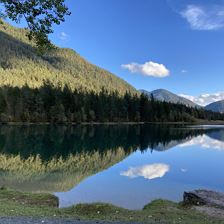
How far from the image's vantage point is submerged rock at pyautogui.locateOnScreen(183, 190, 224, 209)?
67.7 feet

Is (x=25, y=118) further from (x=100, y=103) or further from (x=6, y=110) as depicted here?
(x=100, y=103)

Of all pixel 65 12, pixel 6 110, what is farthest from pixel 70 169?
pixel 6 110

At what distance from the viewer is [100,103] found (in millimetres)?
180875

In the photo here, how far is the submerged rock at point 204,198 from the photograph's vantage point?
67.7 ft

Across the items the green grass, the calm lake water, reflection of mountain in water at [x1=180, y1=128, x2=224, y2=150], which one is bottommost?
the calm lake water

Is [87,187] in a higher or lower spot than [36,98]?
lower

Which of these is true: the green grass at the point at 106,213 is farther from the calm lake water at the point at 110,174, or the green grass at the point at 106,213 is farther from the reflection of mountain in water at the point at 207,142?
the reflection of mountain in water at the point at 207,142

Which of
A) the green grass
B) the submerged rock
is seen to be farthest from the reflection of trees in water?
the green grass

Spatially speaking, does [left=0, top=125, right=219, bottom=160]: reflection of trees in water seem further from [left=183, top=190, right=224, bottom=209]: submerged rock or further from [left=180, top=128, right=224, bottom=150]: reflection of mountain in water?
[left=183, top=190, right=224, bottom=209]: submerged rock

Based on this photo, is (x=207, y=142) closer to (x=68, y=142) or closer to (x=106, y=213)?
(x=68, y=142)

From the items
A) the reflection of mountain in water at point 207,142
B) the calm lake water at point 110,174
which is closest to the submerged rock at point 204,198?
the calm lake water at point 110,174

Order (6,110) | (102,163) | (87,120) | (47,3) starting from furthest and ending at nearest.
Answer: (87,120), (6,110), (102,163), (47,3)

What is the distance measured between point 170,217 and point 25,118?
487 feet

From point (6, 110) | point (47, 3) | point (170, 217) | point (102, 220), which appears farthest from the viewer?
point (6, 110)
